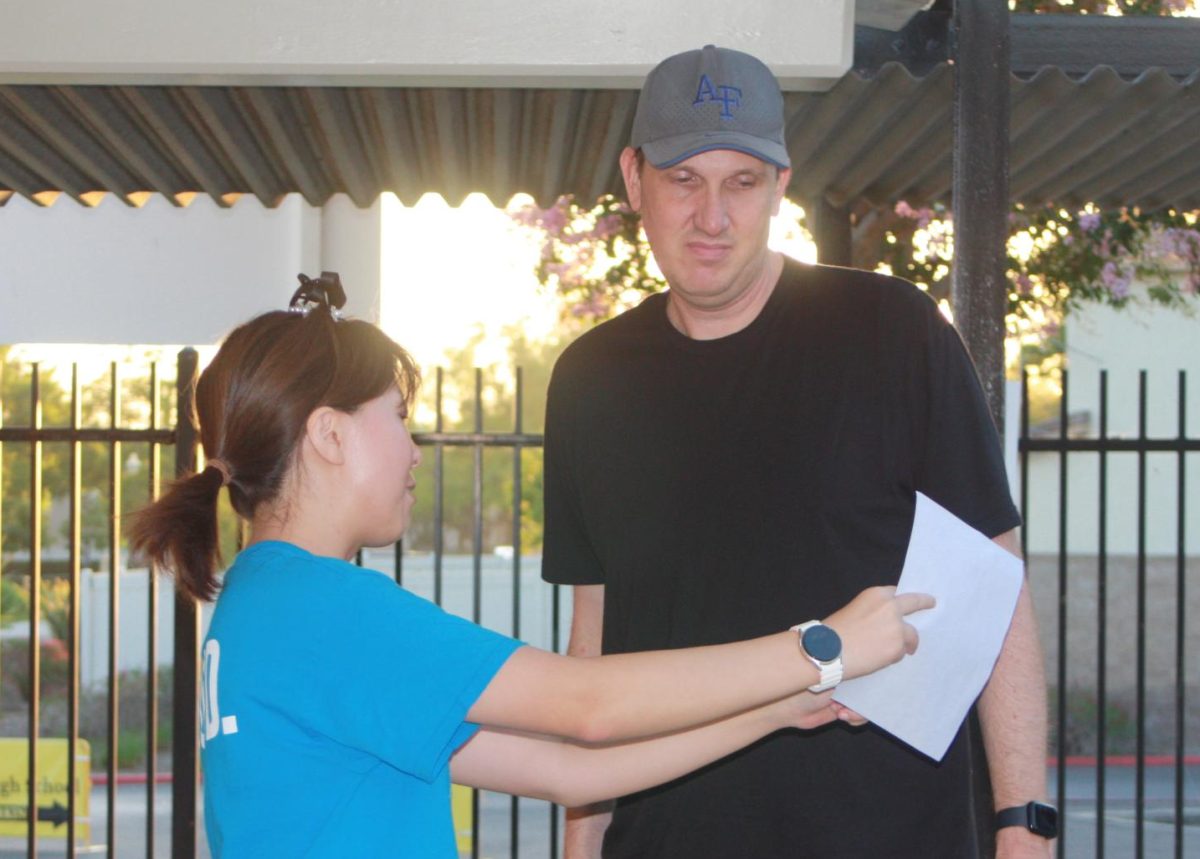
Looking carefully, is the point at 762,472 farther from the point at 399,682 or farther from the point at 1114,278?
the point at 1114,278

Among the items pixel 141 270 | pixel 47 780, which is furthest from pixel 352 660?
pixel 47 780

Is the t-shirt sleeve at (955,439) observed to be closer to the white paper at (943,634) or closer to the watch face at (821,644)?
the white paper at (943,634)

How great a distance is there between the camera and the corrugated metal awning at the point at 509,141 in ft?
12.7

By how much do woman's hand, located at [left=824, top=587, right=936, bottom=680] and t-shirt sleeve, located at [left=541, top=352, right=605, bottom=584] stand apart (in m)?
0.78

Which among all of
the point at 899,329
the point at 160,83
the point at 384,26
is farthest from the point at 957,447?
the point at 160,83

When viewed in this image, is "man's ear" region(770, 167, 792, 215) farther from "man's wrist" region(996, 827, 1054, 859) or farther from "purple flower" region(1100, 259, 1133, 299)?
"purple flower" region(1100, 259, 1133, 299)

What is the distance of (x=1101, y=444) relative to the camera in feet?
16.1

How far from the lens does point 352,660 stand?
164 cm

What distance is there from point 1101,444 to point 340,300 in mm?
3505

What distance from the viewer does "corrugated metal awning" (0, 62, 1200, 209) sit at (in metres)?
3.87

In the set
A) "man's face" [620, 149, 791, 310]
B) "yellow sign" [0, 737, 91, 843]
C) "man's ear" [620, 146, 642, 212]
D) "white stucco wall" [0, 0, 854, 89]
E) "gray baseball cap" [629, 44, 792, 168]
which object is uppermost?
"white stucco wall" [0, 0, 854, 89]

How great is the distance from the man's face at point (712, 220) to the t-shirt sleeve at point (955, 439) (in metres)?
0.31

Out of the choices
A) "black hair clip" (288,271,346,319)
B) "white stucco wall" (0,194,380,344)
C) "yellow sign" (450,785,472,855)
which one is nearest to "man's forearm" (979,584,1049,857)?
"black hair clip" (288,271,346,319)

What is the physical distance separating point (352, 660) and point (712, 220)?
1035 mm
